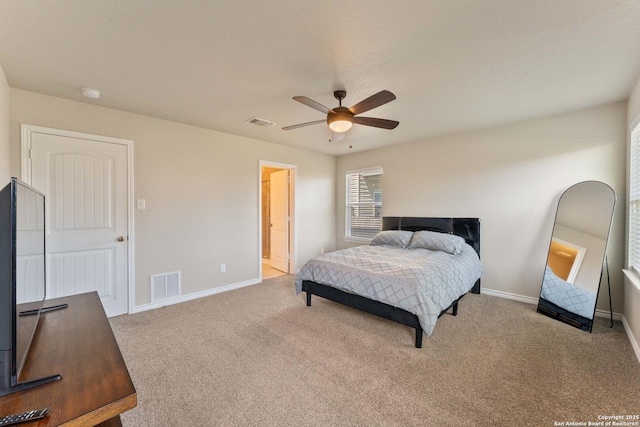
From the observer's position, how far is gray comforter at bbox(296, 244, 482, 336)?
2412 millimetres

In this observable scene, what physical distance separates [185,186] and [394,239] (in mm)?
3131

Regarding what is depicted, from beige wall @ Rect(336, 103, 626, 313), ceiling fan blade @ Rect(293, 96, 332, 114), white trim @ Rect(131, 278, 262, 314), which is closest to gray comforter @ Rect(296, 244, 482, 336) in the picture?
beige wall @ Rect(336, 103, 626, 313)

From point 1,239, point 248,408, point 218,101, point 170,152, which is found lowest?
point 248,408

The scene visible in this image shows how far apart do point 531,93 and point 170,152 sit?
420cm

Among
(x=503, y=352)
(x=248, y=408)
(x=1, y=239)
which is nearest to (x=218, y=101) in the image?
(x=1, y=239)

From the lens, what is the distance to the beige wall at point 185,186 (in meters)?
2.89

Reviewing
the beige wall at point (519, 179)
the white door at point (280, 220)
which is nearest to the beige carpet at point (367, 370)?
the beige wall at point (519, 179)

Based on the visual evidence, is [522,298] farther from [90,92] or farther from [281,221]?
[90,92]

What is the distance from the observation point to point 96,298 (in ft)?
5.79

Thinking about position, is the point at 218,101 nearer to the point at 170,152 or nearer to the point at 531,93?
the point at 170,152

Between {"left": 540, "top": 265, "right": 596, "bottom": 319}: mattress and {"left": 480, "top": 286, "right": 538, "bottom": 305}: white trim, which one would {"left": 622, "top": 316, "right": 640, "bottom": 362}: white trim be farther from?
{"left": 480, "top": 286, "right": 538, "bottom": 305}: white trim

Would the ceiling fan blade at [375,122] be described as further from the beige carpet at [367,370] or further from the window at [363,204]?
the window at [363,204]

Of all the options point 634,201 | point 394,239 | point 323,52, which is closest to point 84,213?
point 323,52

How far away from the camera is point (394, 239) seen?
4.16 metres
